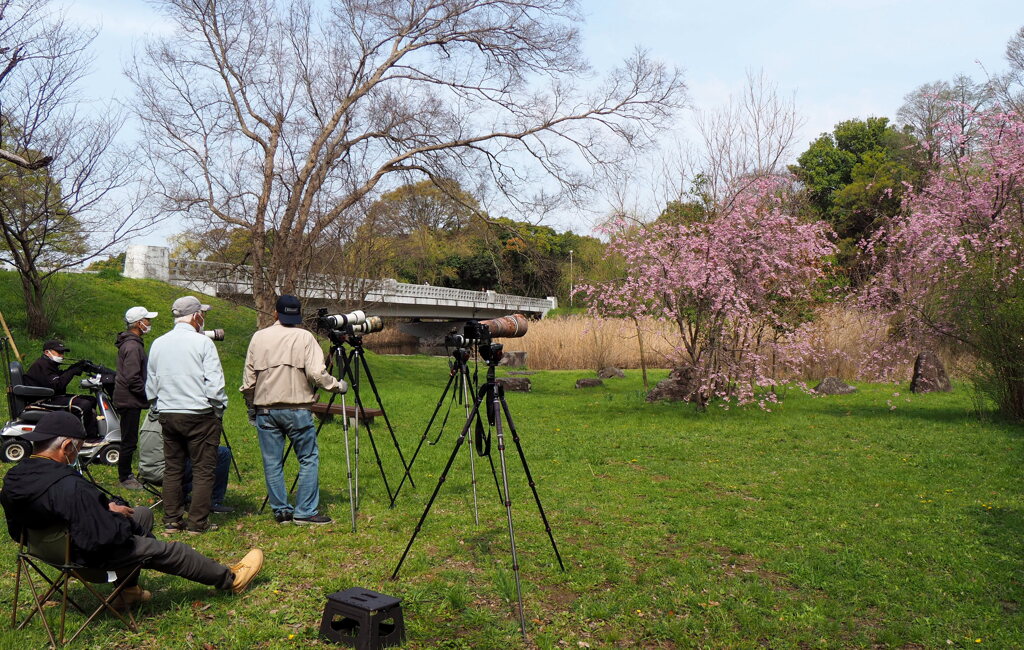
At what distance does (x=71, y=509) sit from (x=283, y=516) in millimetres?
2389

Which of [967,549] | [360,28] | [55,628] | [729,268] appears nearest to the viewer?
[55,628]

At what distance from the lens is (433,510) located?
629cm

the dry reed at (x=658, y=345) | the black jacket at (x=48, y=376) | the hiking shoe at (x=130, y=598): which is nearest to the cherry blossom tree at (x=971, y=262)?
the dry reed at (x=658, y=345)

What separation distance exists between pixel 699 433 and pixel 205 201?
12.6 metres

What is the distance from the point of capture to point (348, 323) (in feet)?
19.4

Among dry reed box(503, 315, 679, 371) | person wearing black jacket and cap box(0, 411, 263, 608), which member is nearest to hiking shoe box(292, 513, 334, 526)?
person wearing black jacket and cap box(0, 411, 263, 608)

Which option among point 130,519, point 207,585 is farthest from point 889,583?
point 130,519

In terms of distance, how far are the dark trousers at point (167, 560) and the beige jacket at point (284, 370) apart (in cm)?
142

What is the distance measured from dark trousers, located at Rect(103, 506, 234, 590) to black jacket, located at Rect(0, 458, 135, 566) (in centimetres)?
11

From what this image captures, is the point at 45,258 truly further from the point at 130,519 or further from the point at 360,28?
the point at 130,519

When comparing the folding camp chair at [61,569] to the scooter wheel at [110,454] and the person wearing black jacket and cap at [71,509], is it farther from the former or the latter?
the scooter wheel at [110,454]

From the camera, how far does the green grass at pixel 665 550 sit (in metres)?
3.89

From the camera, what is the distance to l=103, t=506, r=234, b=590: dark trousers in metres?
3.66

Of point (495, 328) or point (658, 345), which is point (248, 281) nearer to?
point (658, 345)
